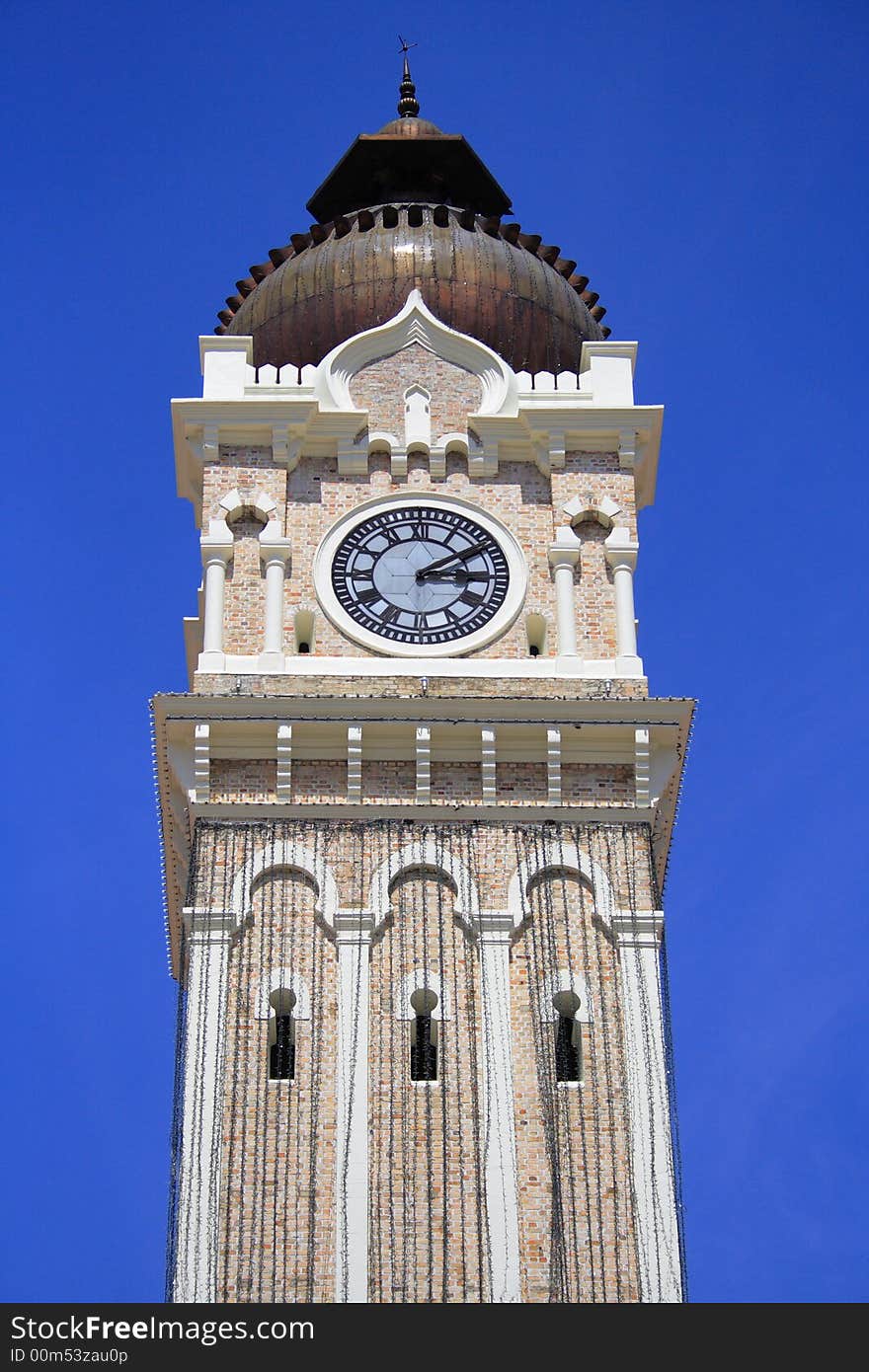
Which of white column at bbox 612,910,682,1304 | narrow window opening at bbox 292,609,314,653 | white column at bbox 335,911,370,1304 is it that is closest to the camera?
white column at bbox 335,911,370,1304

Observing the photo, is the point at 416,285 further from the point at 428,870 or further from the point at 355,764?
the point at 428,870

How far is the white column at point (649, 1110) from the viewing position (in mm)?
43188

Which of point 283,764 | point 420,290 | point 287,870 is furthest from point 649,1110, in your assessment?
point 420,290

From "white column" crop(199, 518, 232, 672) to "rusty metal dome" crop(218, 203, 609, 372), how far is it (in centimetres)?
393

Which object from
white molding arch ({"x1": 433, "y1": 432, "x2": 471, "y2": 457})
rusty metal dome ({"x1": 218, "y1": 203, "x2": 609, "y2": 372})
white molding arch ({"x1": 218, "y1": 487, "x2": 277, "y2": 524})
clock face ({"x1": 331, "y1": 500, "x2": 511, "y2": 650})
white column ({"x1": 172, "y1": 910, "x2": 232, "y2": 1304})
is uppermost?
rusty metal dome ({"x1": 218, "y1": 203, "x2": 609, "y2": 372})

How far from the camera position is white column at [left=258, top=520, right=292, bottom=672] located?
48250 mm

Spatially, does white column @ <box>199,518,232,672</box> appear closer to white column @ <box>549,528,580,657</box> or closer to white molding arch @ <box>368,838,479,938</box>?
white molding arch @ <box>368,838,479,938</box>

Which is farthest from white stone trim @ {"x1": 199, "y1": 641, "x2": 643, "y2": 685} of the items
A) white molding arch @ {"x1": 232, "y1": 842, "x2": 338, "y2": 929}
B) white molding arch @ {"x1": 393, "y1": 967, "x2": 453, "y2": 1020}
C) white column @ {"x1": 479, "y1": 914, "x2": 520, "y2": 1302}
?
white molding arch @ {"x1": 393, "y1": 967, "x2": 453, "y2": 1020}

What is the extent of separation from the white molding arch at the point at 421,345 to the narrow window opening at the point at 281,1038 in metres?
9.65

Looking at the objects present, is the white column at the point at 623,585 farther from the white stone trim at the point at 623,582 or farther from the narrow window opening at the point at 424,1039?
the narrow window opening at the point at 424,1039

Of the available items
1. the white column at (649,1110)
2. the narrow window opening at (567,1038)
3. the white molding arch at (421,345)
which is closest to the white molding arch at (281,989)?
the narrow window opening at (567,1038)

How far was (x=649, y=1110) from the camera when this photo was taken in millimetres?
44469
